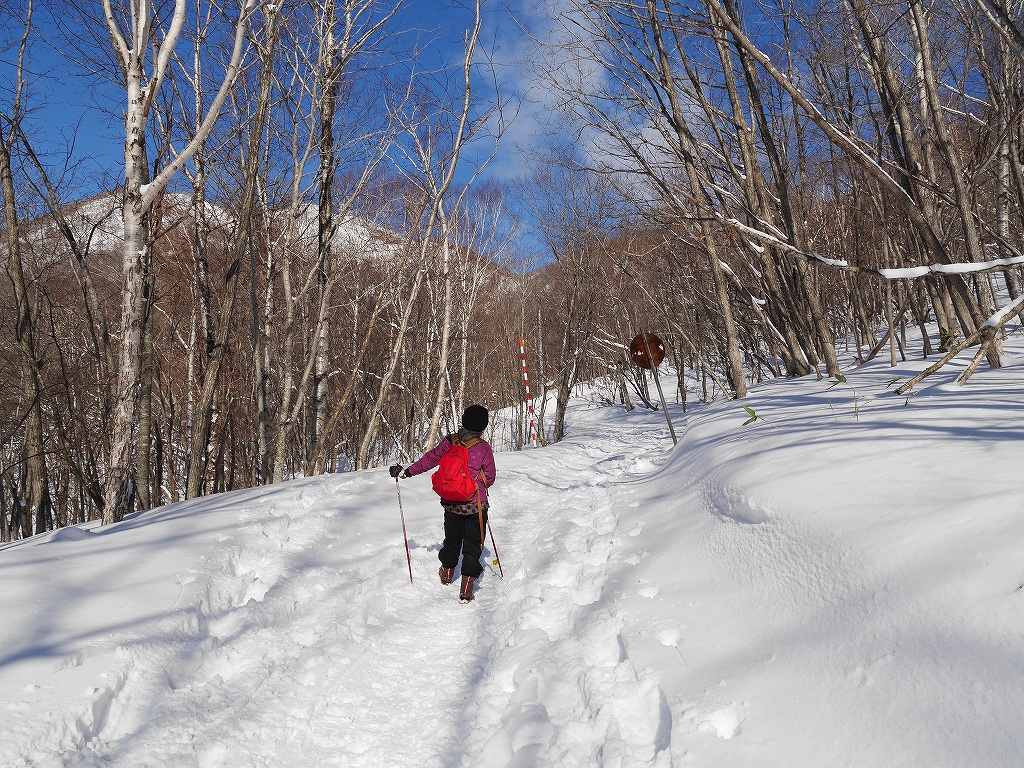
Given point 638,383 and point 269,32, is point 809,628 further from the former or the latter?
point 638,383

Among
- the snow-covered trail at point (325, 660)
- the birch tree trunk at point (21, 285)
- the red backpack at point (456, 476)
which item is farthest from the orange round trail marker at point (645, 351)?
the birch tree trunk at point (21, 285)

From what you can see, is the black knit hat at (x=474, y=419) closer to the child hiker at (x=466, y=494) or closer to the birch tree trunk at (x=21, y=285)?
the child hiker at (x=466, y=494)

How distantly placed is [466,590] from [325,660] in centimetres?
131

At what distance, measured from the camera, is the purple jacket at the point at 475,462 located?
15.4ft

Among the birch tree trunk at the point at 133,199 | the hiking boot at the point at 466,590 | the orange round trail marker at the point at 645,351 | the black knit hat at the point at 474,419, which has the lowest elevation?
the hiking boot at the point at 466,590

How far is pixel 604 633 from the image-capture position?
3207mm

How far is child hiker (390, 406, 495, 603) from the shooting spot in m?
4.60

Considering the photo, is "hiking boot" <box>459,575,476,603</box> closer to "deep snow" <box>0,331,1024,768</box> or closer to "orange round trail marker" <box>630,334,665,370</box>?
"deep snow" <box>0,331,1024,768</box>

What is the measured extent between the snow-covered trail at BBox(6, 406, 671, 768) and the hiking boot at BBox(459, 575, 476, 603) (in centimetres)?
12

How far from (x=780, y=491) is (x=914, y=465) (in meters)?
0.75

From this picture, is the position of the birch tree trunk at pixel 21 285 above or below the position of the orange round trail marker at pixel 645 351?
above

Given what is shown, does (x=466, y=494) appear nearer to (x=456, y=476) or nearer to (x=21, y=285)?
(x=456, y=476)

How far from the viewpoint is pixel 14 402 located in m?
12.8

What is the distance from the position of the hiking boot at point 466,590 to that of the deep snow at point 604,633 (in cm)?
11
